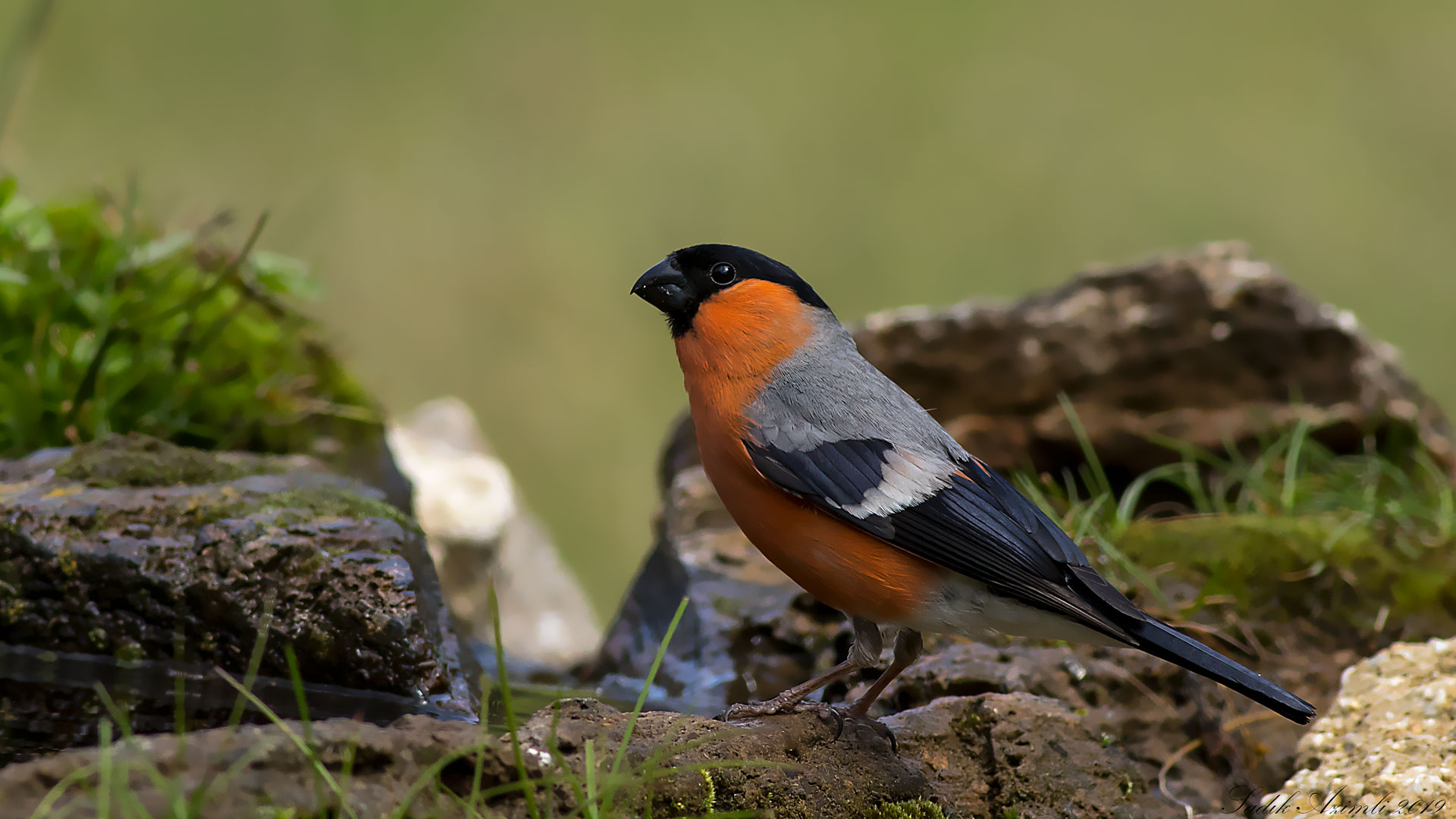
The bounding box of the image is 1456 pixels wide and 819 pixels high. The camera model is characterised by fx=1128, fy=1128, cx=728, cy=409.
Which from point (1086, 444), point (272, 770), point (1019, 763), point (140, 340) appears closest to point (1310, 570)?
point (1086, 444)

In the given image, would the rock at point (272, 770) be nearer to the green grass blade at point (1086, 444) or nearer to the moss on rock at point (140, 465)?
the moss on rock at point (140, 465)

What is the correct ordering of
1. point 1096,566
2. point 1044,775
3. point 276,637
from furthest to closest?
point 1096,566, point 276,637, point 1044,775

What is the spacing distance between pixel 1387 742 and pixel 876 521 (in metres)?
1.67

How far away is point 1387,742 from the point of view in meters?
3.22

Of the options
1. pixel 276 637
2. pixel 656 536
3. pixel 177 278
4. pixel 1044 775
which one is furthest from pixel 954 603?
pixel 177 278

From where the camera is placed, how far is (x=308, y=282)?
5148 millimetres

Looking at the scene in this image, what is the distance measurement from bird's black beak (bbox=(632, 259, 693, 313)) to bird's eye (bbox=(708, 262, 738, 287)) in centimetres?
8

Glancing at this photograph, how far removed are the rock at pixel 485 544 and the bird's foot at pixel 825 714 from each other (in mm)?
3448

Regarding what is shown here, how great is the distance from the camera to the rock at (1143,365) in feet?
18.6

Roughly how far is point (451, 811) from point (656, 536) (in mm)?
3412

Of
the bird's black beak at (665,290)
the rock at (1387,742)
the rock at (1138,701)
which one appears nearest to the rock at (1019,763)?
the rock at (1138,701)

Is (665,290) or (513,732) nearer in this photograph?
(513,732)

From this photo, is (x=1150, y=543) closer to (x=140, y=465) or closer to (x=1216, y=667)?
(x=1216, y=667)

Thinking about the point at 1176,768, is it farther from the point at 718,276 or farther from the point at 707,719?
the point at 718,276
